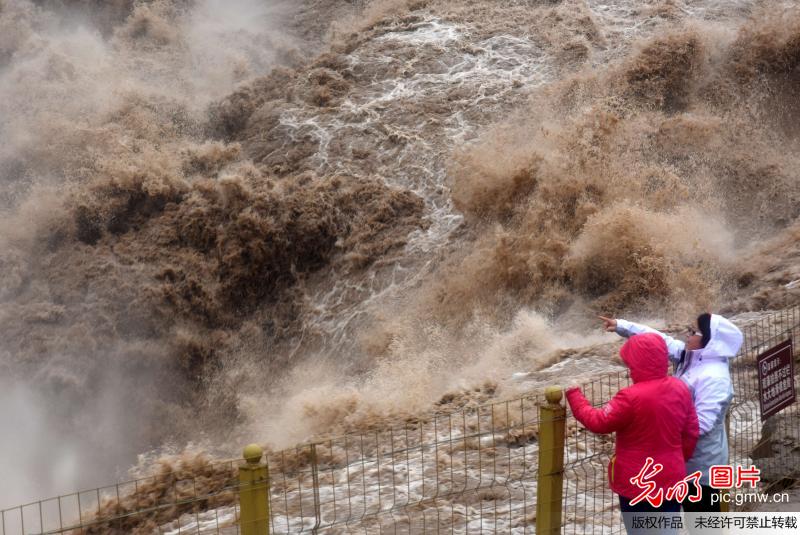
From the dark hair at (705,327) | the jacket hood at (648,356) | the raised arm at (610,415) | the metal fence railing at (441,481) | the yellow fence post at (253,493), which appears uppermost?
the dark hair at (705,327)

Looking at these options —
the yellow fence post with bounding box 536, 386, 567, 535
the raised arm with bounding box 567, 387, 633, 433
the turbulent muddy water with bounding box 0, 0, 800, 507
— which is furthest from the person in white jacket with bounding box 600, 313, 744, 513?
the turbulent muddy water with bounding box 0, 0, 800, 507

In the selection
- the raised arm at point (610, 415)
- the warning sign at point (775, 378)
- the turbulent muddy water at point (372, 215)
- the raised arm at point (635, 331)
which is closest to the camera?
the raised arm at point (610, 415)

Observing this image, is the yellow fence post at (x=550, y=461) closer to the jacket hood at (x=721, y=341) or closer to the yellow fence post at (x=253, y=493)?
the jacket hood at (x=721, y=341)

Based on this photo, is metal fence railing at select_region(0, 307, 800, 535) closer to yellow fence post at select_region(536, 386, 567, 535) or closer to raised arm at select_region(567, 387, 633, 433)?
yellow fence post at select_region(536, 386, 567, 535)

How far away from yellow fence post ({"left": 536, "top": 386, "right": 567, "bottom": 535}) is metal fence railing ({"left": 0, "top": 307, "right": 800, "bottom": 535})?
62 centimetres

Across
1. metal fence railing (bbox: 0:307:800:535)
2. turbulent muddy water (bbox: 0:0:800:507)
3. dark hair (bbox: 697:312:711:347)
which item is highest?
turbulent muddy water (bbox: 0:0:800:507)

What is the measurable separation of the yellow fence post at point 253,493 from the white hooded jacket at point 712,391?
1.73 m

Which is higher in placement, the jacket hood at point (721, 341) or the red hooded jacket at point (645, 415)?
the jacket hood at point (721, 341)

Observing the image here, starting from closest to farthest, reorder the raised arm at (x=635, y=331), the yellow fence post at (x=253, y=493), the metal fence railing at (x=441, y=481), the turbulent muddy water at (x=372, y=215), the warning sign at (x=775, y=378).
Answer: the yellow fence post at (x=253, y=493), the raised arm at (x=635, y=331), the warning sign at (x=775, y=378), the metal fence railing at (x=441, y=481), the turbulent muddy water at (x=372, y=215)

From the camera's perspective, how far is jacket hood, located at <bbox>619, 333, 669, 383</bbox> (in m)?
3.56

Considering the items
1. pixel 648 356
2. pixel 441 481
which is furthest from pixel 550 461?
pixel 441 481

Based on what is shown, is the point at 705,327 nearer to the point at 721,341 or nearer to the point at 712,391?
the point at 721,341

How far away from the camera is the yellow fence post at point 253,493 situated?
335 centimetres

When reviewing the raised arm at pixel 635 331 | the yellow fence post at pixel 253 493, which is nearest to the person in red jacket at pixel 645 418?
the raised arm at pixel 635 331
